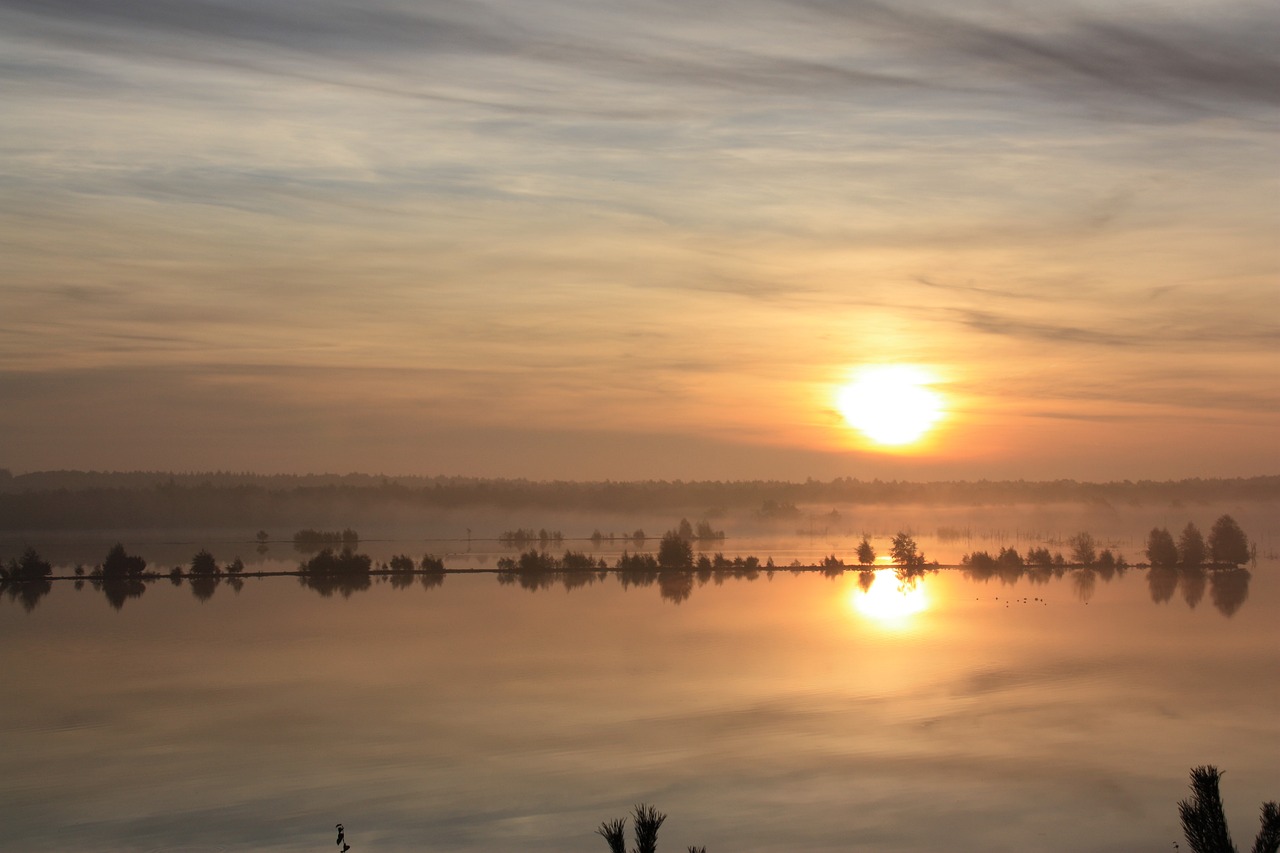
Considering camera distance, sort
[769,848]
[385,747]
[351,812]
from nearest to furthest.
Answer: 1. [769,848]
2. [351,812]
3. [385,747]

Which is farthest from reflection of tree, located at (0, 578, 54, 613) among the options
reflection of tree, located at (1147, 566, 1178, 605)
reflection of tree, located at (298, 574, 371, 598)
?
reflection of tree, located at (1147, 566, 1178, 605)

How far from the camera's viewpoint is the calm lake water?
20.7m

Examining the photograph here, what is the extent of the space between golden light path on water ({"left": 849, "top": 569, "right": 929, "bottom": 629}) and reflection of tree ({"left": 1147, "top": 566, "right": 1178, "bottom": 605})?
12.8 m

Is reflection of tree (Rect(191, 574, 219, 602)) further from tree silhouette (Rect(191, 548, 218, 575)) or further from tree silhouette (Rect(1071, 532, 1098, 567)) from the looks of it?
tree silhouette (Rect(1071, 532, 1098, 567))

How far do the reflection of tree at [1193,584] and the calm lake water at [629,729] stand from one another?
33.8 ft

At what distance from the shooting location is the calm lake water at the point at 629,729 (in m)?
20.7

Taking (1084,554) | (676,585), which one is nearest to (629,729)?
(676,585)

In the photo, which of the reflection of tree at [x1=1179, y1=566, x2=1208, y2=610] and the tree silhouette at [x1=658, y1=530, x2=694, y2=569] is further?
the tree silhouette at [x1=658, y1=530, x2=694, y2=569]

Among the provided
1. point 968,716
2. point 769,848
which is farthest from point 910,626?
point 769,848

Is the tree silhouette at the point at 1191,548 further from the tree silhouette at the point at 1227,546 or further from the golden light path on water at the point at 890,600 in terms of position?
the golden light path on water at the point at 890,600

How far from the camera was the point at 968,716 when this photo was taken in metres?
30.9

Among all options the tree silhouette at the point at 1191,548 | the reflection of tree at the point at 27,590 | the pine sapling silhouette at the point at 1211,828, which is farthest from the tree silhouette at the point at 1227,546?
the pine sapling silhouette at the point at 1211,828

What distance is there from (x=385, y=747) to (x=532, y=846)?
873 centimetres

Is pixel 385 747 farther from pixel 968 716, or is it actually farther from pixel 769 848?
pixel 968 716
